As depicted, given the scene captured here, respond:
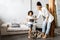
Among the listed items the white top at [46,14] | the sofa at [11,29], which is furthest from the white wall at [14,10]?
the white top at [46,14]

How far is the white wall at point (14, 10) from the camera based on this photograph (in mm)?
6789

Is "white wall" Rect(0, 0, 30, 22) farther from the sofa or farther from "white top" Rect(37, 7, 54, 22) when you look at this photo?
"white top" Rect(37, 7, 54, 22)

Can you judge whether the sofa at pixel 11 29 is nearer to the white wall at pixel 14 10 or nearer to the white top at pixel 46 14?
the white wall at pixel 14 10

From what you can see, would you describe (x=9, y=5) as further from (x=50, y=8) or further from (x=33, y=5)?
(x=50, y=8)

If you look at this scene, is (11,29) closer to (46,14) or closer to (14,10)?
(14,10)

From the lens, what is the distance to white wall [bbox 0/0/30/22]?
6789 mm

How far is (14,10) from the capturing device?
6.88m

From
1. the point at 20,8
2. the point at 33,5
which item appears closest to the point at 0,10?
the point at 20,8

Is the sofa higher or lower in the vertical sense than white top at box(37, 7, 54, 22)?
lower

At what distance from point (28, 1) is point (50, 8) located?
4.11 ft

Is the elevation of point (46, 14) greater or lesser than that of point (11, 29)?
greater

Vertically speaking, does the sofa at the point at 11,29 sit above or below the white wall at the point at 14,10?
below

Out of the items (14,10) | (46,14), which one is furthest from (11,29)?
(46,14)

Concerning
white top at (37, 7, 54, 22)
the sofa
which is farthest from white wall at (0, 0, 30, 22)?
white top at (37, 7, 54, 22)
